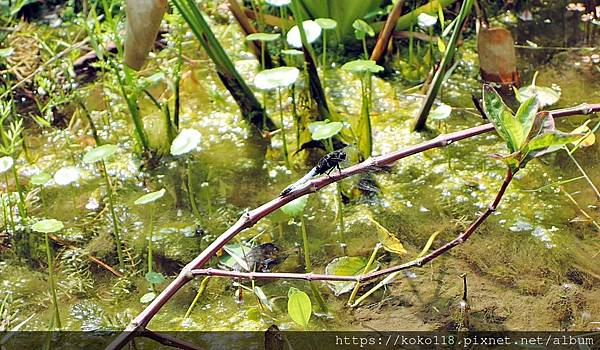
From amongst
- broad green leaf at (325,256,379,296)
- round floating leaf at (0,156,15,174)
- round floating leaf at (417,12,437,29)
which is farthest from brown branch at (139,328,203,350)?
round floating leaf at (417,12,437,29)

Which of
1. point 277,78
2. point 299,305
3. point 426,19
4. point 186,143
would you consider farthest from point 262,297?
point 426,19

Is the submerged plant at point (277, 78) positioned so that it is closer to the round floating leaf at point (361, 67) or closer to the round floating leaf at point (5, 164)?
the round floating leaf at point (361, 67)

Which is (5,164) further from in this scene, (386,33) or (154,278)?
(386,33)

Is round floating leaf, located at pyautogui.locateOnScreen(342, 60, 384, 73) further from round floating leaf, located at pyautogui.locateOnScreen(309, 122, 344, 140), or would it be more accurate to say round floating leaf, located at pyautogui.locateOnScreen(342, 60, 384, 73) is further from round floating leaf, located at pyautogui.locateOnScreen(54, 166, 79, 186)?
round floating leaf, located at pyautogui.locateOnScreen(54, 166, 79, 186)

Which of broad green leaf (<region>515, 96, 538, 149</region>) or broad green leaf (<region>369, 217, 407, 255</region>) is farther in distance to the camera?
broad green leaf (<region>369, 217, 407, 255</region>)

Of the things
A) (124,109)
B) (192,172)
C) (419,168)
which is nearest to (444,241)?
(419,168)

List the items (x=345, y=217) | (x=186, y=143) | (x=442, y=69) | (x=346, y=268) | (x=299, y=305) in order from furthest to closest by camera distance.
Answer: (x=442, y=69) < (x=345, y=217) < (x=186, y=143) < (x=346, y=268) < (x=299, y=305)

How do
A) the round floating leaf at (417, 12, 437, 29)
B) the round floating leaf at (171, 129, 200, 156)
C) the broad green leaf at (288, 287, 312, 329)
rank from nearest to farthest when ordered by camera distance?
1. the broad green leaf at (288, 287, 312, 329)
2. the round floating leaf at (171, 129, 200, 156)
3. the round floating leaf at (417, 12, 437, 29)
